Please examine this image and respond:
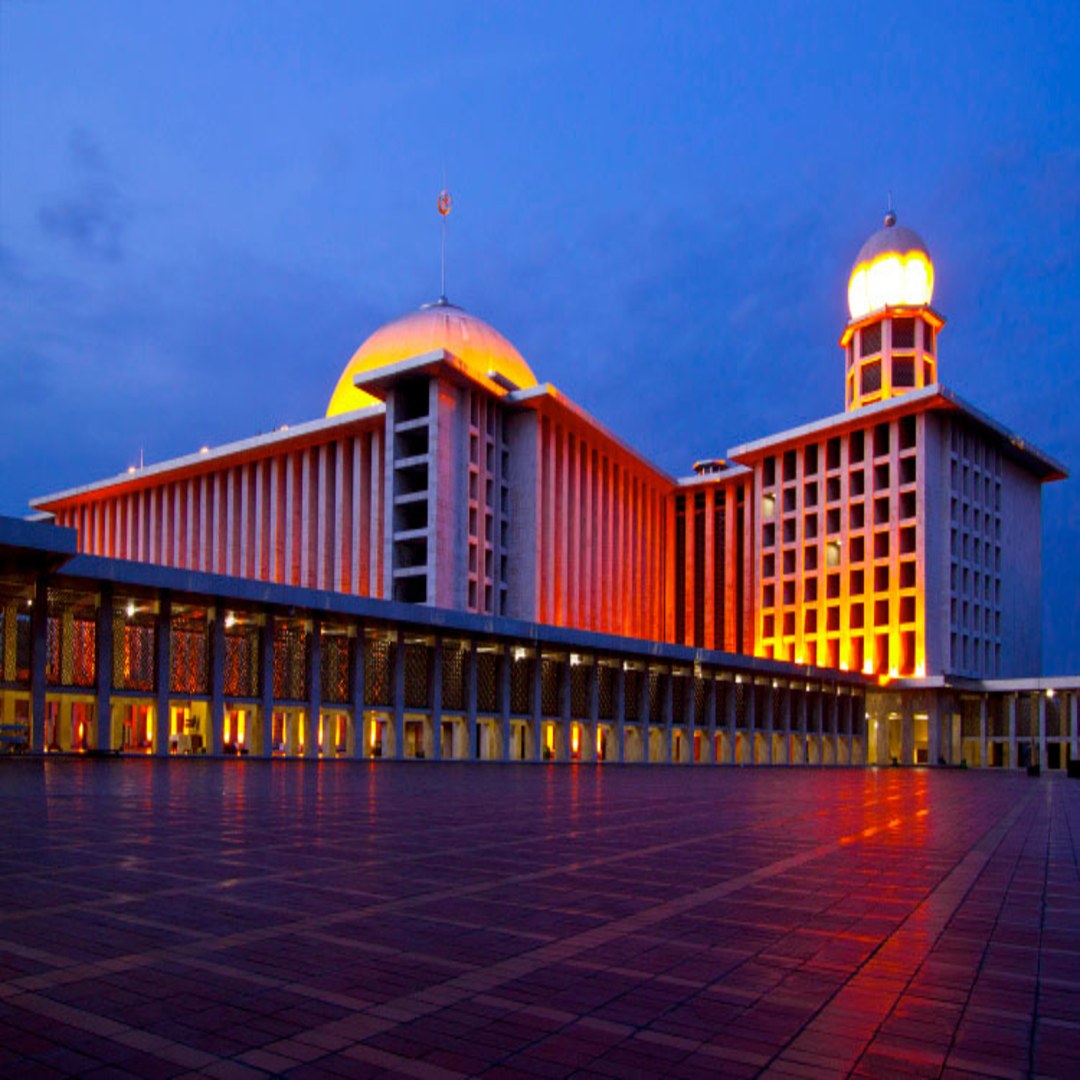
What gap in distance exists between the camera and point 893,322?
73.5m

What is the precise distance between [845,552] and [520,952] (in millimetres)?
66727

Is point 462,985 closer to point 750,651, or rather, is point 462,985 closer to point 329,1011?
point 329,1011

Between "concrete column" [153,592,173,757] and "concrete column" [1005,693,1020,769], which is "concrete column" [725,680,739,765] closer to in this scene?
"concrete column" [1005,693,1020,769]

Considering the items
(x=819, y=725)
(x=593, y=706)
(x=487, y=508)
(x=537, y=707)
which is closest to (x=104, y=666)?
(x=537, y=707)

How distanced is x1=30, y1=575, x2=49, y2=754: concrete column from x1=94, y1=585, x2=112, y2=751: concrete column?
161 cm

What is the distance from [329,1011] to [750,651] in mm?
72823

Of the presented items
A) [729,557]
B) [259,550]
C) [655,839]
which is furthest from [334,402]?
[655,839]

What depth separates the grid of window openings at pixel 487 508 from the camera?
5638 cm

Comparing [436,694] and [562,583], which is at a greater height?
[562,583]

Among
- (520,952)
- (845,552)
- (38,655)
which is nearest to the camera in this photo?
(520,952)

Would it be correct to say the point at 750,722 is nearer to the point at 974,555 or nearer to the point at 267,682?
the point at 974,555

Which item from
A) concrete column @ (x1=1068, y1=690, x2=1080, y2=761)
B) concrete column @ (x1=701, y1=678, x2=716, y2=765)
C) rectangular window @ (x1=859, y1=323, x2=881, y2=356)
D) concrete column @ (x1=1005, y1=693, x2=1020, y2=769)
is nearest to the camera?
concrete column @ (x1=701, y1=678, x2=716, y2=765)

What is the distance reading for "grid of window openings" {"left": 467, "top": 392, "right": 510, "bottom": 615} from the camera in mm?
56375

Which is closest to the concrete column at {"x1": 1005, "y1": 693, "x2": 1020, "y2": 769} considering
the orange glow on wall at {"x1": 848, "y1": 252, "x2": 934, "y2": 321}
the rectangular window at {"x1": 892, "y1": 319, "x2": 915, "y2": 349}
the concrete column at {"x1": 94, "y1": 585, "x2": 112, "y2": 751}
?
the rectangular window at {"x1": 892, "y1": 319, "x2": 915, "y2": 349}
